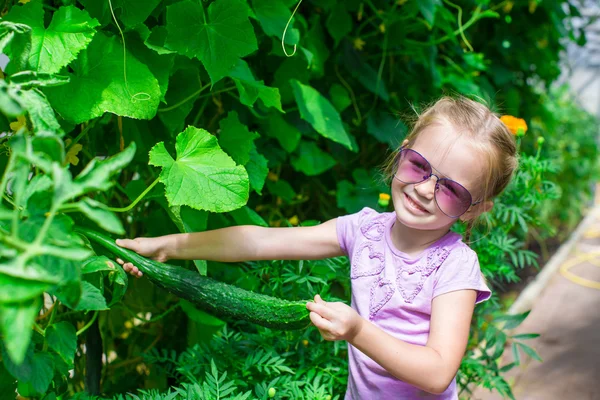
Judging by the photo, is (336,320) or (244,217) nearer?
(336,320)

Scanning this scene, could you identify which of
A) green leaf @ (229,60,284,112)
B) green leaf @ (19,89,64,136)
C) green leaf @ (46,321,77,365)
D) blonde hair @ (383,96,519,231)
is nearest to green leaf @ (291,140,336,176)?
green leaf @ (229,60,284,112)

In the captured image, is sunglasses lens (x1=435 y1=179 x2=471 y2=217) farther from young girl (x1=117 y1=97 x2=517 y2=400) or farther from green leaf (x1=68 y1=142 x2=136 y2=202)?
green leaf (x1=68 y1=142 x2=136 y2=202)

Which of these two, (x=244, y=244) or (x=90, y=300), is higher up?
(x=90, y=300)

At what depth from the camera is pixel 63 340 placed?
93 centimetres

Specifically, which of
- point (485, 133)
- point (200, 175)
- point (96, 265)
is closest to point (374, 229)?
point (485, 133)

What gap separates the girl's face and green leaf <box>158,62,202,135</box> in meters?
0.44

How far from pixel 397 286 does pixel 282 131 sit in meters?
0.58

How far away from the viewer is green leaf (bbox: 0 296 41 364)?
579 mm

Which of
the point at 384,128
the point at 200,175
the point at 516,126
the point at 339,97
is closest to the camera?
the point at 200,175

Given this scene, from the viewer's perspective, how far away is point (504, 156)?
3.84 ft

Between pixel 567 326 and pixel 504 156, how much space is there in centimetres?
197

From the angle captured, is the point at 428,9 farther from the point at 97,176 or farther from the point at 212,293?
the point at 97,176

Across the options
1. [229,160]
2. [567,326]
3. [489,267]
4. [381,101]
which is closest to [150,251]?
[229,160]

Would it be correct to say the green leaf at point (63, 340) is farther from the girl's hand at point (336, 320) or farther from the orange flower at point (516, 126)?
the orange flower at point (516, 126)
